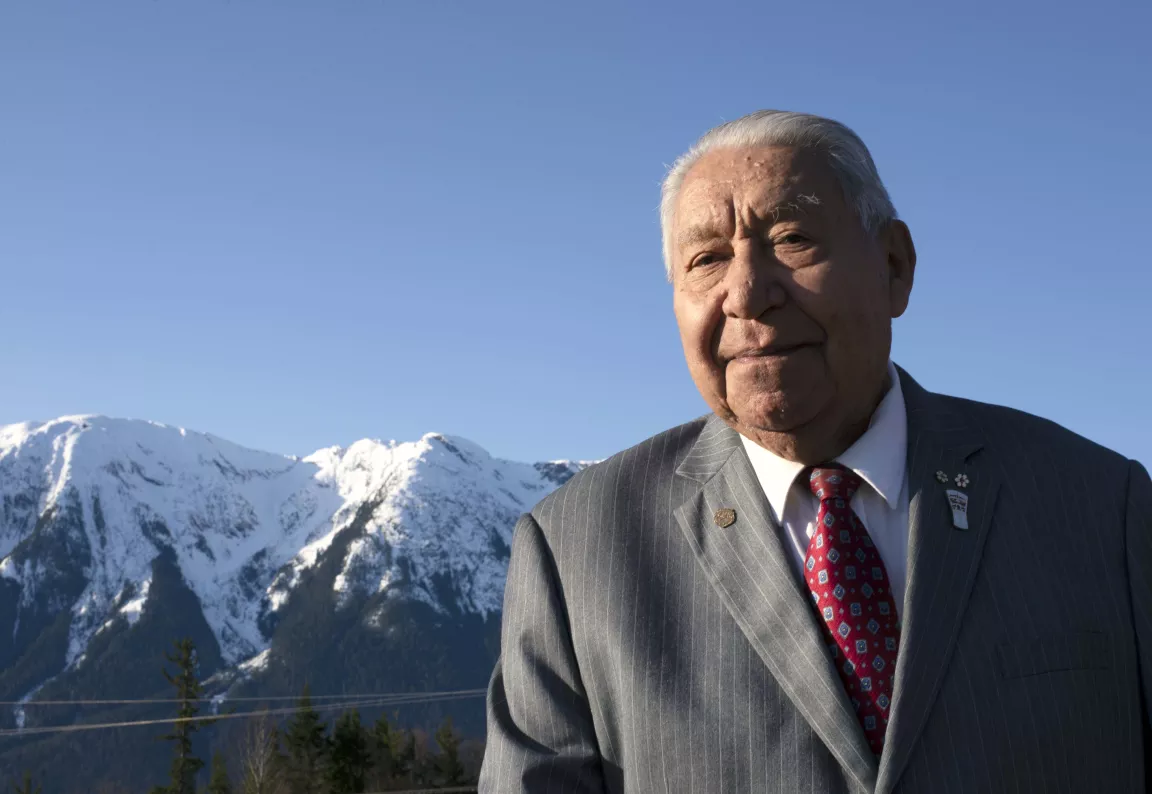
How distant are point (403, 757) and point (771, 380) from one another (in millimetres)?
72911

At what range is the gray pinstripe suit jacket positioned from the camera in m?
2.47

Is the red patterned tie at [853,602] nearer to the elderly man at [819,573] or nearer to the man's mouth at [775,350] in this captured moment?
the elderly man at [819,573]

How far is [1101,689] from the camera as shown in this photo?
2555mm

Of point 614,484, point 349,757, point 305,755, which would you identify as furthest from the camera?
point 349,757

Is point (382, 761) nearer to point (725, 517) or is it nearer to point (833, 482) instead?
point (725, 517)

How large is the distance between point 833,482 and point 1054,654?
0.57 meters

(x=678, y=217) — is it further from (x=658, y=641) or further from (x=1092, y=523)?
(x=1092, y=523)

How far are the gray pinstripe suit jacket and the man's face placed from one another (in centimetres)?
22

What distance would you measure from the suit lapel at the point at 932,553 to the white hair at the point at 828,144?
Result: 1.64 feet

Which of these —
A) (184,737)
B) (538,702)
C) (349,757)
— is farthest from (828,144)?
(184,737)

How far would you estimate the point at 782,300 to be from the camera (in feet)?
8.64

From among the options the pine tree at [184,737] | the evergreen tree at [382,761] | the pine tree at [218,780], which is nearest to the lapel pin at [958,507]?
the pine tree at [218,780]

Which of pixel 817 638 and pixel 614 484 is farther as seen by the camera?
pixel 614 484

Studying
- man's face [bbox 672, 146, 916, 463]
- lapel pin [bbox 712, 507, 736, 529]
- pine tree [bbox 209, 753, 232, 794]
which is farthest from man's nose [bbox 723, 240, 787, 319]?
pine tree [bbox 209, 753, 232, 794]
